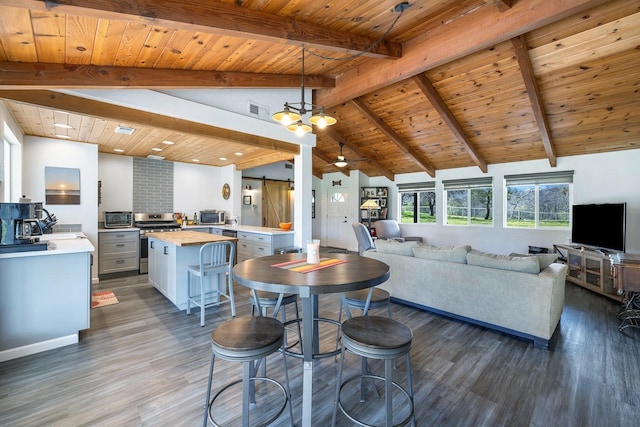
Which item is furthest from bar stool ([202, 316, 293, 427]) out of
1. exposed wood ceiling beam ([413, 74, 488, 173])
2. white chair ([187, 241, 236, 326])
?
exposed wood ceiling beam ([413, 74, 488, 173])

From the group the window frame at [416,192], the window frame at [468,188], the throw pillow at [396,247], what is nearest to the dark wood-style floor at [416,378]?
the throw pillow at [396,247]

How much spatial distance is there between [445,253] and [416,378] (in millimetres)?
1570

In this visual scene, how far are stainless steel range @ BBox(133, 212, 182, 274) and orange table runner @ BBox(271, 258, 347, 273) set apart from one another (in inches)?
168

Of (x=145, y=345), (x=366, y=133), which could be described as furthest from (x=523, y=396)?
(x=366, y=133)

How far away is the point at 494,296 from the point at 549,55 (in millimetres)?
3028

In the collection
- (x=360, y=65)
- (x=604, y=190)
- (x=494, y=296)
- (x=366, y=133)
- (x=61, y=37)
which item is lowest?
(x=494, y=296)

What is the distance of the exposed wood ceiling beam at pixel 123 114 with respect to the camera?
8.55 ft

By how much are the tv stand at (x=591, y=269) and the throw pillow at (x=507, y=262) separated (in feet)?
7.21

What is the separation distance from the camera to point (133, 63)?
2.62 meters

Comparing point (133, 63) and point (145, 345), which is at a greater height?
point (133, 63)

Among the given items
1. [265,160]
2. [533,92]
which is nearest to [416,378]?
[533,92]

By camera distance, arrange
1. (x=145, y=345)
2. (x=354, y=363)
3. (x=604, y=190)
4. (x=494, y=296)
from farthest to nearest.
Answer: (x=604, y=190)
(x=494, y=296)
(x=145, y=345)
(x=354, y=363)

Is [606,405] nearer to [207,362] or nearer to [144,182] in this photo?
[207,362]

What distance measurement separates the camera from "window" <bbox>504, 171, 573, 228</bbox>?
17.9ft
